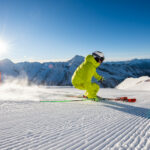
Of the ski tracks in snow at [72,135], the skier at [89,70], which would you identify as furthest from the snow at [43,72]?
the ski tracks in snow at [72,135]

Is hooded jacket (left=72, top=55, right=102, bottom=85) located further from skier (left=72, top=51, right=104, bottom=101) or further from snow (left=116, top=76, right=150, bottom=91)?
snow (left=116, top=76, right=150, bottom=91)

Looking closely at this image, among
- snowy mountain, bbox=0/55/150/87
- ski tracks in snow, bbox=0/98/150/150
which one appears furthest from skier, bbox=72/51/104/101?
snowy mountain, bbox=0/55/150/87

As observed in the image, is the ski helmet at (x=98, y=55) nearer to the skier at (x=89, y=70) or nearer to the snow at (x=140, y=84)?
the skier at (x=89, y=70)

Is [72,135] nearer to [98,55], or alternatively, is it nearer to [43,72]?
[98,55]

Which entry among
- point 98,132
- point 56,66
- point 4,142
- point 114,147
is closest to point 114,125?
point 98,132

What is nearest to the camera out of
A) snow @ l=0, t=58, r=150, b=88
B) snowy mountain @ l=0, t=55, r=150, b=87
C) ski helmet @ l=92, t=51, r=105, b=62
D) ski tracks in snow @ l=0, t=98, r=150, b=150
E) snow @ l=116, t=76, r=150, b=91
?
ski tracks in snow @ l=0, t=98, r=150, b=150

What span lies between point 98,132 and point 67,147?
2.26ft

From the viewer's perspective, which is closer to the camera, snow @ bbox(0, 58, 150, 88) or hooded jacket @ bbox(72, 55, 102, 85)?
hooded jacket @ bbox(72, 55, 102, 85)

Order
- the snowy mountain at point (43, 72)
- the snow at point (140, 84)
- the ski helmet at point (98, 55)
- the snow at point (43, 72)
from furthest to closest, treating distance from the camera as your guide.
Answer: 1. the snowy mountain at point (43, 72)
2. the snow at point (43, 72)
3. the snow at point (140, 84)
4. the ski helmet at point (98, 55)

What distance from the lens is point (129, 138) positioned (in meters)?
1.99

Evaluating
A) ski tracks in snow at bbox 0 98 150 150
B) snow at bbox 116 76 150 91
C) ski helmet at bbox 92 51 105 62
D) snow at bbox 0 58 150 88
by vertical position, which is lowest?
ski tracks in snow at bbox 0 98 150 150

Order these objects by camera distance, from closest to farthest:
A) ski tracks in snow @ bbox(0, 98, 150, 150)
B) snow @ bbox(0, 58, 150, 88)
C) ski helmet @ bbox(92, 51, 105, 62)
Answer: ski tracks in snow @ bbox(0, 98, 150, 150), ski helmet @ bbox(92, 51, 105, 62), snow @ bbox(0, 58, 150, 88)

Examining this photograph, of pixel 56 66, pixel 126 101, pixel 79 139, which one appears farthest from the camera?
pixel 56 66

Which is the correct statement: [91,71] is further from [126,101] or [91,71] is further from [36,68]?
[36,68]
